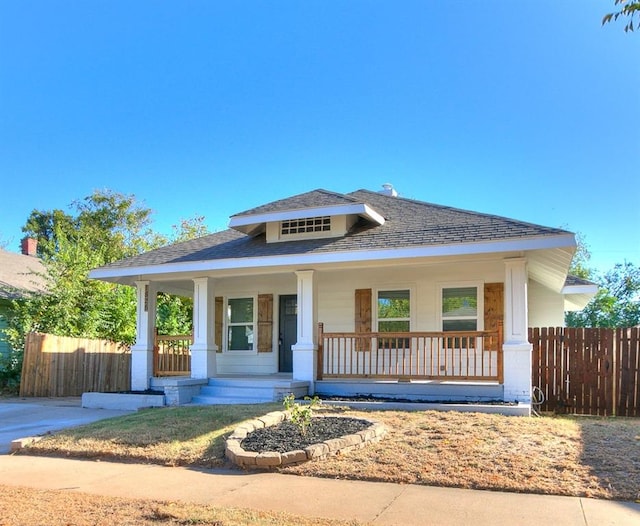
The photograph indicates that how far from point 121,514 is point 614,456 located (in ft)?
17.0

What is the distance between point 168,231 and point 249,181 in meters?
9.39

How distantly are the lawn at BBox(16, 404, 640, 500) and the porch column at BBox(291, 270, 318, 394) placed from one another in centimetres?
221

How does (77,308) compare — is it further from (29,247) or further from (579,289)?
(579,289)

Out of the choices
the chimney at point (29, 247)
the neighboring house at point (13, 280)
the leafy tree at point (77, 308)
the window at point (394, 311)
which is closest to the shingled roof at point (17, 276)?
the neighboring house at point (13, 280)

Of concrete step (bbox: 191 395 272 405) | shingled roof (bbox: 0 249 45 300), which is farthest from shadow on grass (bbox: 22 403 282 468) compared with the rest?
shingled roof (bbox: 0 249 45 300)

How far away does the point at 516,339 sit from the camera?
10172 millimetres

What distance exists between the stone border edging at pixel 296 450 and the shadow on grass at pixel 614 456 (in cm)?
247

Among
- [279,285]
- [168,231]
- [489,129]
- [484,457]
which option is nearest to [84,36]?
[279,285]

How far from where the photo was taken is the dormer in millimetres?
12156

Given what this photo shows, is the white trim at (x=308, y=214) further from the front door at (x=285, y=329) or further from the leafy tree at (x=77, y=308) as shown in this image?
the leafy tree at (x=77, y=308)

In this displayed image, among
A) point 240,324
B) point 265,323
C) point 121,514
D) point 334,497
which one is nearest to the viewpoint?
point 121,514

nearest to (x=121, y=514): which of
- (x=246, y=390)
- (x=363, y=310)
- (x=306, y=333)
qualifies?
(x=246, y=390)

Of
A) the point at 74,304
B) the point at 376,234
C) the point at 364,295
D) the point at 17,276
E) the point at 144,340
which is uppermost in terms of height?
the point at 376,234

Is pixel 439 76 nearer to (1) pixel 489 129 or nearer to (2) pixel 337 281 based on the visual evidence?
(1) pixel 489 129
